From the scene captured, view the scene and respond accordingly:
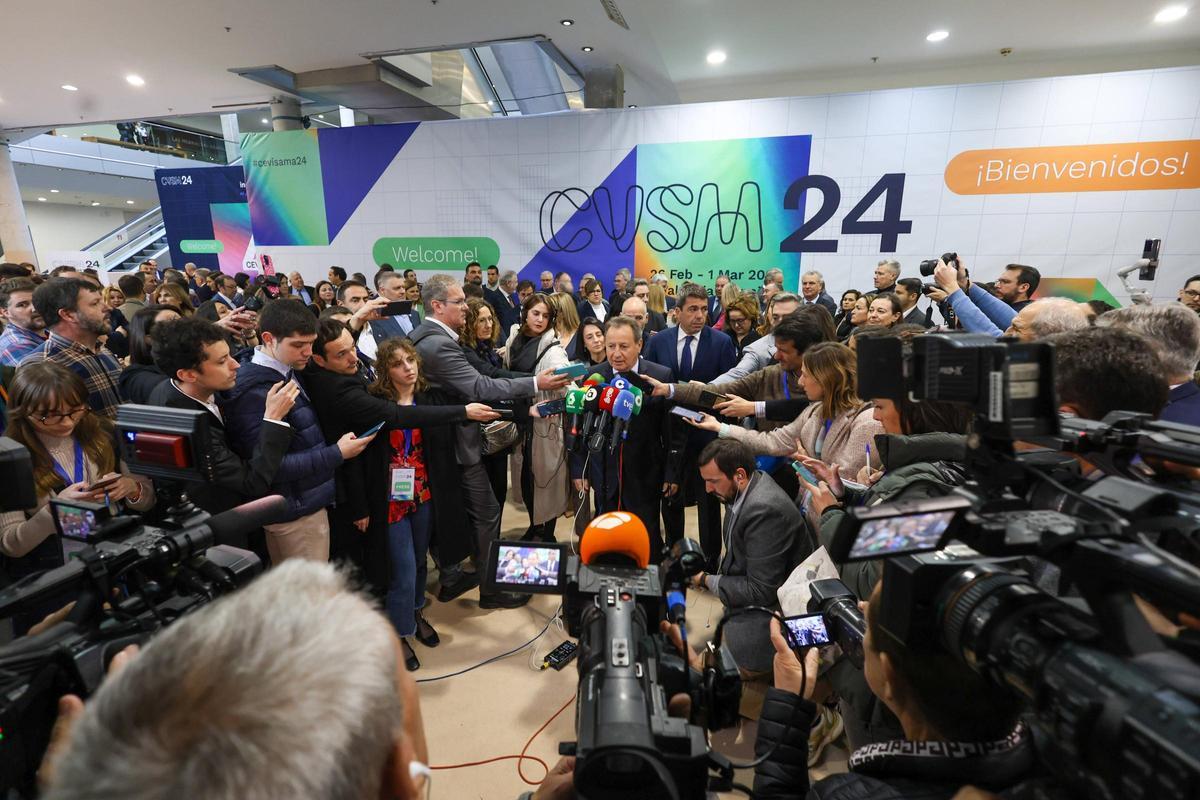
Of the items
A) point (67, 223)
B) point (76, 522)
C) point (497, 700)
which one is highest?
point (67, 223)

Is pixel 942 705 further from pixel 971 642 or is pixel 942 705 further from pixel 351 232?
pixel 351 232

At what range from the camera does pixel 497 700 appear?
2.35 metres

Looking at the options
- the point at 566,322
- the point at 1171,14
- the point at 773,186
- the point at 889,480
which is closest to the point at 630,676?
the point at 889,480

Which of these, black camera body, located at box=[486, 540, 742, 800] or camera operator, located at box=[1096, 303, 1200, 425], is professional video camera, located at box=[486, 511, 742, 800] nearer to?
black camera body, located at box=[486, 540, 742, 800]

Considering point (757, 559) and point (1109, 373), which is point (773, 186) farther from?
point (1109, 373)

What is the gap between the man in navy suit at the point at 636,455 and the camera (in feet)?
9.22

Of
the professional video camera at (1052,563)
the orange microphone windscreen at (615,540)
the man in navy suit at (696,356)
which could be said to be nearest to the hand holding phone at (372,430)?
the orange microphone windscreen at (615,540)

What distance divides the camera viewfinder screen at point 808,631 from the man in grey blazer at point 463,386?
172 centimetres

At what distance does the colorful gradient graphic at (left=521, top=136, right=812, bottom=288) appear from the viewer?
668cm

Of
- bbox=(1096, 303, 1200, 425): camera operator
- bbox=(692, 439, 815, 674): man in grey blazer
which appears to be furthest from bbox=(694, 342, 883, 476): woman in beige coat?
bbox=(1096, 303, 1200, 425): camera operator

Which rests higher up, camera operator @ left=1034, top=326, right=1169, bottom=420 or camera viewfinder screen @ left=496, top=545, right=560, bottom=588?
camera operator @ left=1034, top=326, right=1169, bottom=420

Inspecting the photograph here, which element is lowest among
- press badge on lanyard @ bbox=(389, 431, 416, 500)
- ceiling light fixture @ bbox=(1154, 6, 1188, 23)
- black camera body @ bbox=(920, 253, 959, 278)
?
press badge on lanyard @ bbox=(389, 431, 416, 500)

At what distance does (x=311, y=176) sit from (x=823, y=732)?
31.3 feet

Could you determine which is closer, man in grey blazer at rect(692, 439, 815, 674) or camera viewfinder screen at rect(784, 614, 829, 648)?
camera viewfinder screen at rect(784, 614, 829, 648)
